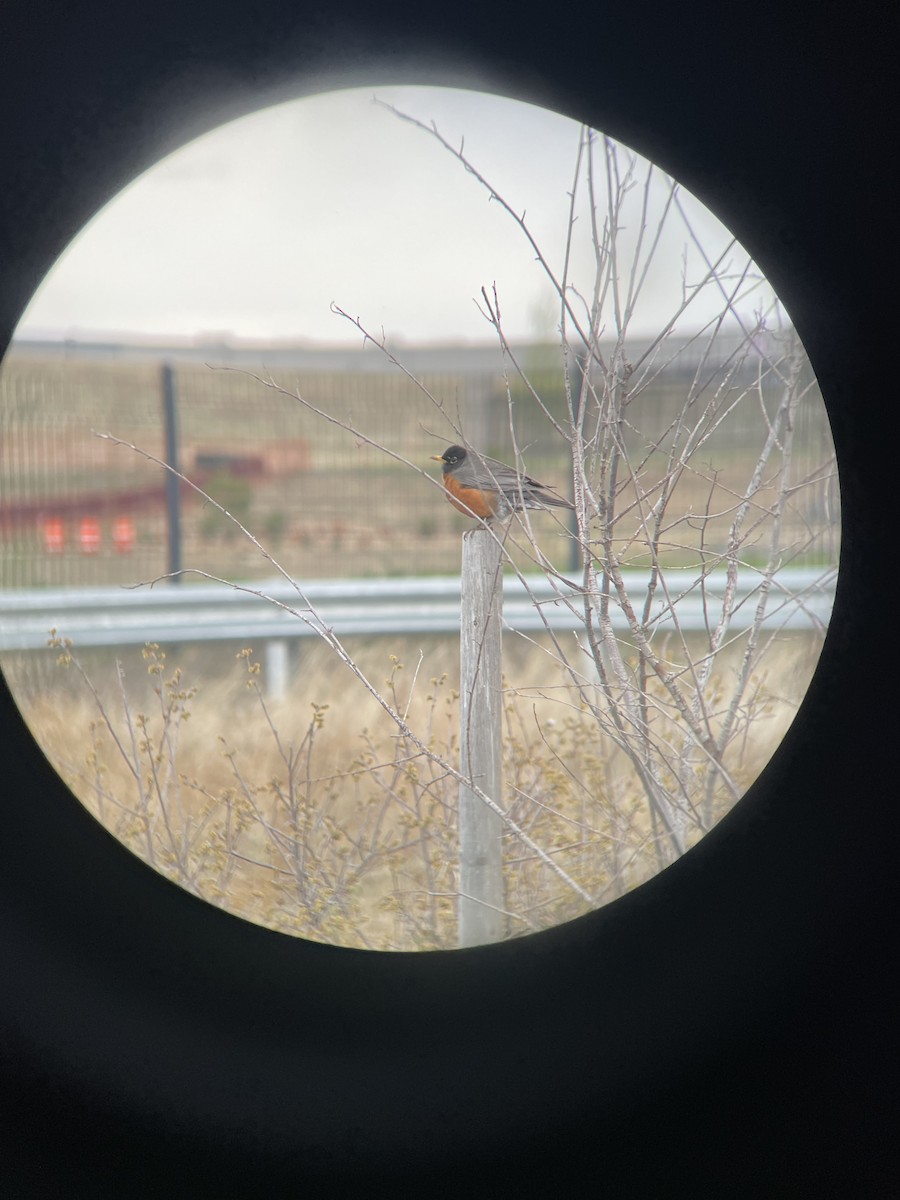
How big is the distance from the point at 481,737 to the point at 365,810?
811 mm

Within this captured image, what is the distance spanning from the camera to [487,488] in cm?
162

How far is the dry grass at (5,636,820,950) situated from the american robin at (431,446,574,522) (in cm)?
29

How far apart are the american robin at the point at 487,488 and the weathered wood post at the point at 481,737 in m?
0.06

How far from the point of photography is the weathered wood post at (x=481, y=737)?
154cm

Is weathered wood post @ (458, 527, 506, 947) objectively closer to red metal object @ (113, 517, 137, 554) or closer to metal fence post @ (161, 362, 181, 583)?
metal fence post @ (161, 362, 181, 583)

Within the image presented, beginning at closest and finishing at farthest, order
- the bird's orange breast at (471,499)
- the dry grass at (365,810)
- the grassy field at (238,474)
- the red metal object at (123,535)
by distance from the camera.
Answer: the bird's orange breast at (471,499)
the dry grass at (365,810)
the grassy field at (238,474)
the red metal object at (123,535)

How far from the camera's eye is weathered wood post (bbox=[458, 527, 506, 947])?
1538mm

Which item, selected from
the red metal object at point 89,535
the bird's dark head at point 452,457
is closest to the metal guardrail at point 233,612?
the red metal object at point 89,535

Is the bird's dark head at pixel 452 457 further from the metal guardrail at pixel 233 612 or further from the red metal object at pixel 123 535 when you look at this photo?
the red metal object at pixel 123 535

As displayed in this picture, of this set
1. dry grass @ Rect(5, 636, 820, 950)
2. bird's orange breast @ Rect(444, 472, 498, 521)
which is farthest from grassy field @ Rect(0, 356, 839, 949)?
bird's orange breast @ Rect(444, 472, 498, 521)

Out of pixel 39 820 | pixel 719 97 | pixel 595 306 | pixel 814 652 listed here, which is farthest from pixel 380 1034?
pixel 719 97

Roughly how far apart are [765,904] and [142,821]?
4.85 ft

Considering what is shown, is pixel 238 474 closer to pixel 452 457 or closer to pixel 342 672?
pixel 342 672

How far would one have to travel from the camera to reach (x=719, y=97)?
95 cm
